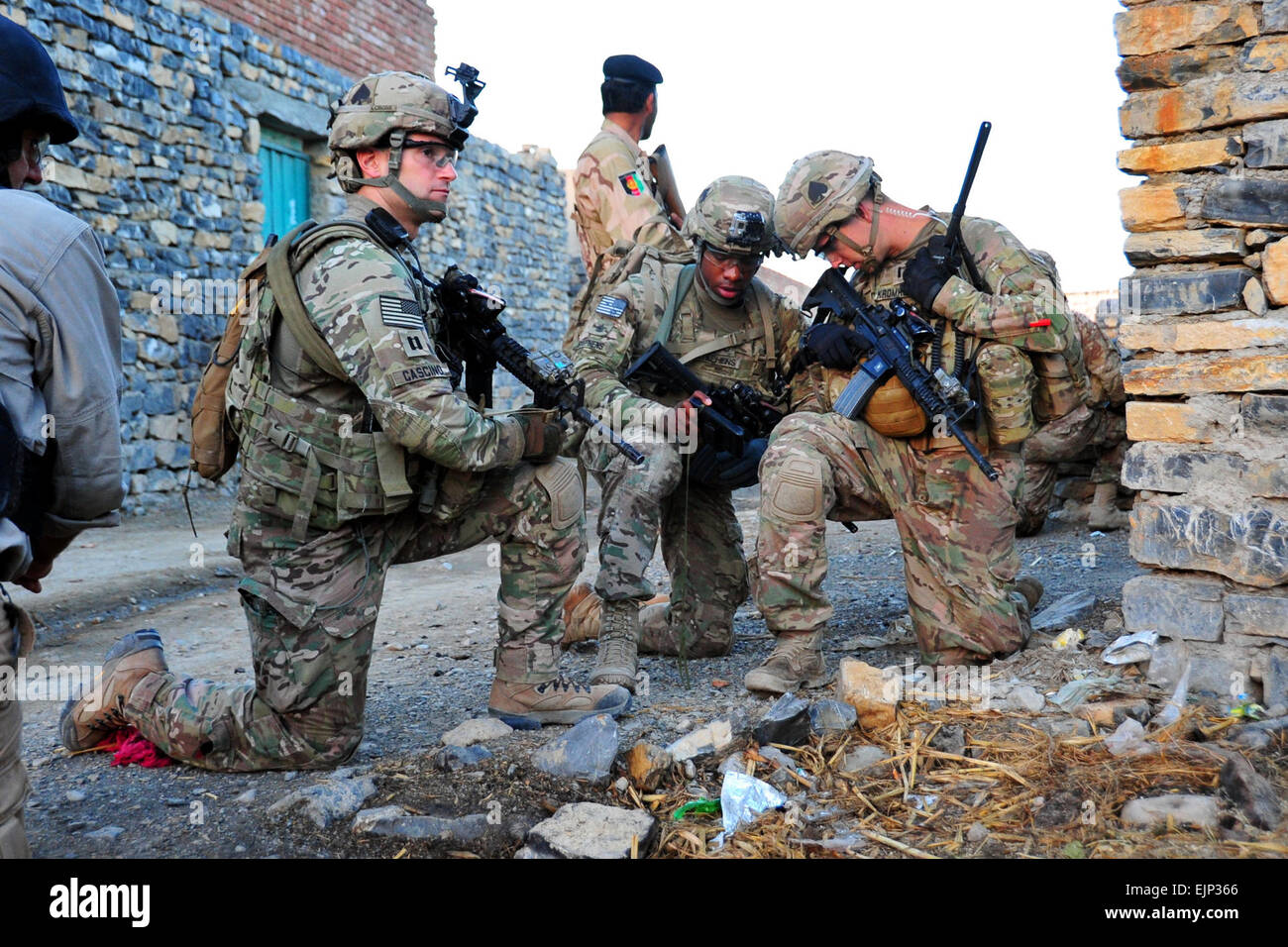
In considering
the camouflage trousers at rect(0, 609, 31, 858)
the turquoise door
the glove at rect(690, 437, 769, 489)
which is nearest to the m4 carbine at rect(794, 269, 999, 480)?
the glove at rect(690, 437, 769, 489)

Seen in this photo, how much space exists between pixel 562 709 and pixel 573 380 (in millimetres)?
1057

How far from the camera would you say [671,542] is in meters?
4.58

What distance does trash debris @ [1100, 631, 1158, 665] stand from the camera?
3.28 meters

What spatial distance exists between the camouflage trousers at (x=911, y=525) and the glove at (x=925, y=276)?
0.50m

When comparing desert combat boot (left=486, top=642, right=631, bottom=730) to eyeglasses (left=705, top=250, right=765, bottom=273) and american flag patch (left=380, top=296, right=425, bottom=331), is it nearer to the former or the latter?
american flag patch (left=380, top=296, right=425, bottom=331)

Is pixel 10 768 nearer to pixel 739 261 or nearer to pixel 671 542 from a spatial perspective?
pixel 671 542

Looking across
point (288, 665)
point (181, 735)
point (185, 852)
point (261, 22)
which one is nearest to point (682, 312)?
point (288, 665)

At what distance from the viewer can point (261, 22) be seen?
1047 centimetres

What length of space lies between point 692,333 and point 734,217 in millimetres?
524

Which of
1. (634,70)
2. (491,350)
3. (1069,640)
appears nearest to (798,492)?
(1069,640)

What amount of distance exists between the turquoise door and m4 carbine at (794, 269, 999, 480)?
7.72 meters

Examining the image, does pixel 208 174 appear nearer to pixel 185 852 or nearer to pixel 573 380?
pixel 573 380

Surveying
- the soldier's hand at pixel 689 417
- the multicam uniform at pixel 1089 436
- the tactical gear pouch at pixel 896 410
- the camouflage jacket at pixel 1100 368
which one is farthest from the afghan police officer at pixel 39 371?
the camouflage jacket at pixel 1100 368

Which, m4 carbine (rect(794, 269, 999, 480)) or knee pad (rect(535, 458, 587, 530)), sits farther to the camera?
m4 carbine (rect(794, 269, 999, 480))
